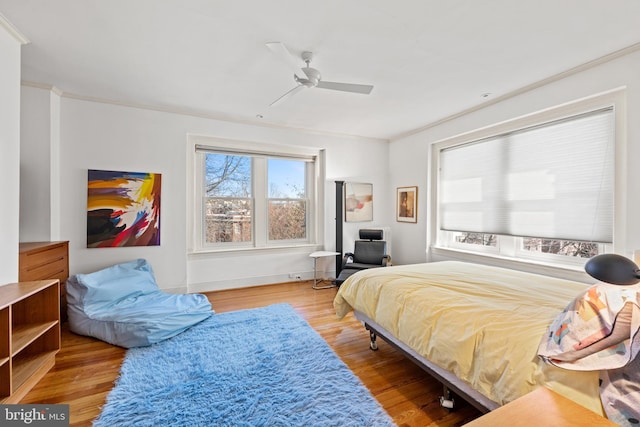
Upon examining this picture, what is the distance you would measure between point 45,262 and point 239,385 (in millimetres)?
2489

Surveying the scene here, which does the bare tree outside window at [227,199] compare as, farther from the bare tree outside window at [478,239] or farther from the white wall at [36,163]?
the bare tree outside window at [478,239]

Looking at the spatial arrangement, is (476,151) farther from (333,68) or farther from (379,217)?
(333,68)

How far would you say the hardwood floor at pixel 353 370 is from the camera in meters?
1.79

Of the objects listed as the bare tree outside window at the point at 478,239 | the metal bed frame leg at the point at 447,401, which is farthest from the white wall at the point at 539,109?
the metal bed frame leg at the point at 447,401

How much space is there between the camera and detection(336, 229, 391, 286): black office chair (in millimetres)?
4547

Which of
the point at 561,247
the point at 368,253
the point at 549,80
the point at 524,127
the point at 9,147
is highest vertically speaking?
the point at 549,80

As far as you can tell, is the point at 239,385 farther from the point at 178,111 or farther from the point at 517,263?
the point at 178,111

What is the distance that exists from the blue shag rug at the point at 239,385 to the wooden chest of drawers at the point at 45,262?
3.97ft

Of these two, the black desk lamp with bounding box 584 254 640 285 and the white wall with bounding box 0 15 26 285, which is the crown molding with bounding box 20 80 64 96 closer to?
the white wall with bounding box 0 15 26 285

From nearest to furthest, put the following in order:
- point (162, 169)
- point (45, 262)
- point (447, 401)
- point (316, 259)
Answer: point (447, 401)
point (45, 262)
point (162, 169)
point (316, 259)

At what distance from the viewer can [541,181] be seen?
10.5ft

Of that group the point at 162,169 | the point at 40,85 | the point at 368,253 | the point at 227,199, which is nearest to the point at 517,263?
the point at 368,253

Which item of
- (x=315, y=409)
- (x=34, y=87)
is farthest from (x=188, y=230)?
(x=315, y=409)

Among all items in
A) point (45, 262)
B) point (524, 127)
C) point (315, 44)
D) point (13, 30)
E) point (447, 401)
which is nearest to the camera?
point (447, 401)
